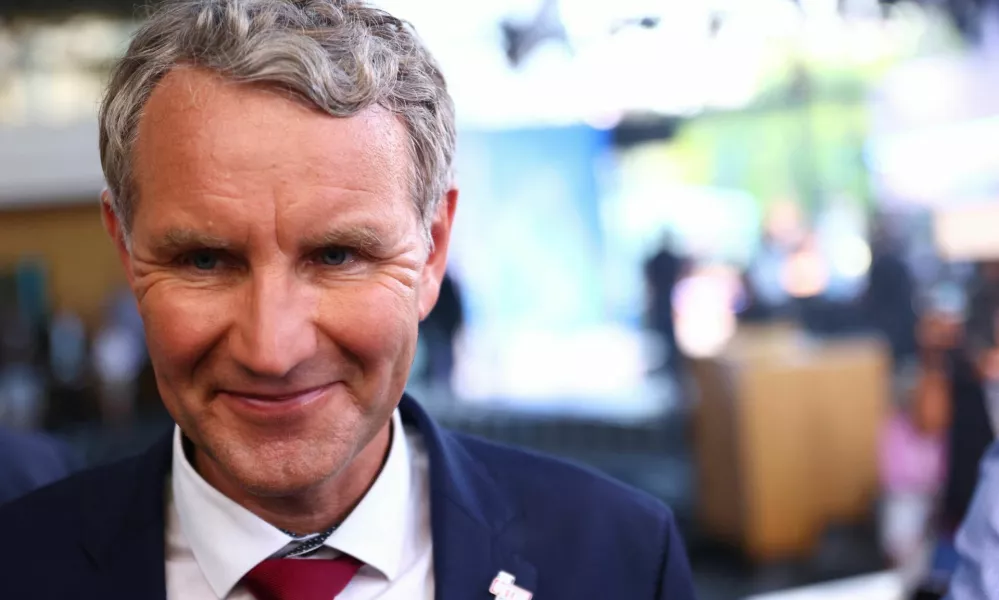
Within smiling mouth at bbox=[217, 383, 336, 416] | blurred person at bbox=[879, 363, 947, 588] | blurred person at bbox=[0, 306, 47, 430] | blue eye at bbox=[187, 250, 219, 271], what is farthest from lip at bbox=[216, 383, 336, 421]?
blurred person at bbox=[0, 306, 47, 430]

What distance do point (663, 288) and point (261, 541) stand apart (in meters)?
7.15

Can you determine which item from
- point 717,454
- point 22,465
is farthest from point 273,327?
point 717,454

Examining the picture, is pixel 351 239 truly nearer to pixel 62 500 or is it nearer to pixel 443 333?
pixel 62 500

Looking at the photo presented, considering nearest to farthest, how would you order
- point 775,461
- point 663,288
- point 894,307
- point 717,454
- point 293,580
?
point 293,580 → point 775,461 → point 717,454 → point 894,307 → point 663,288

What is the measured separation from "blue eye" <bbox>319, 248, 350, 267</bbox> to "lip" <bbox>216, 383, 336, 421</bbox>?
0.48ft

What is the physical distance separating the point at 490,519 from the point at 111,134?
27.7 inches

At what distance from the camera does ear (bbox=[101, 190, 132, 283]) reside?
118cm

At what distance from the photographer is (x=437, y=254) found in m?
1.30

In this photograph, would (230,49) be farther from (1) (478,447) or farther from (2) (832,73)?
(2) (832,73)

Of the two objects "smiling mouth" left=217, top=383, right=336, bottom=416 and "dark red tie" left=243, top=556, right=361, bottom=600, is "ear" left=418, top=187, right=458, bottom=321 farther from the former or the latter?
"dark red tie" left=243, top=556, right=361, bottom=600

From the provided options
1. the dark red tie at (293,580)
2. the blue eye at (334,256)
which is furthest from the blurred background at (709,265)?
the blue eye at (334,256)

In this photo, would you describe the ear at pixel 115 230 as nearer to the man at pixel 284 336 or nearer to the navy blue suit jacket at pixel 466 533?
the man at pixel 284 336

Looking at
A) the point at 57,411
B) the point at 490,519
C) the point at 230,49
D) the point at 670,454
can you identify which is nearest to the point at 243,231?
the point at 230,49

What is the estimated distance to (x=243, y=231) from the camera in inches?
40.4
